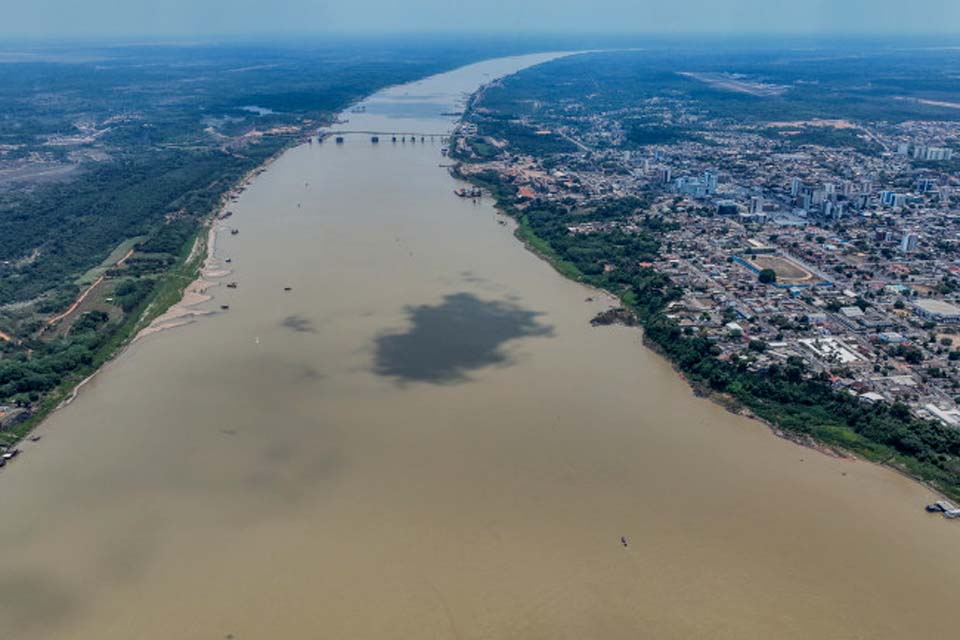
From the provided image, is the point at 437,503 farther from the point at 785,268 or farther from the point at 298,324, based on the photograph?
the point at 785,268

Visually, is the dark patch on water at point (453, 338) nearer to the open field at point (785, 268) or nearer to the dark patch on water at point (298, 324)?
the dark patch on water at point (298, 324)

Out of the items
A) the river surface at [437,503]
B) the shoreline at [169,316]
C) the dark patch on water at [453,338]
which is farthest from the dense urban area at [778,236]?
the shoreline at [169,316]

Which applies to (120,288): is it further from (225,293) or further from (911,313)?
(911,313)

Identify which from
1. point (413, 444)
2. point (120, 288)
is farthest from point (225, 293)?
point (413, 444)

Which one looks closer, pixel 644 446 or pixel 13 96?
pixel 644 446

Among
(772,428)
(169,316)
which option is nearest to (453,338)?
(772,428)
